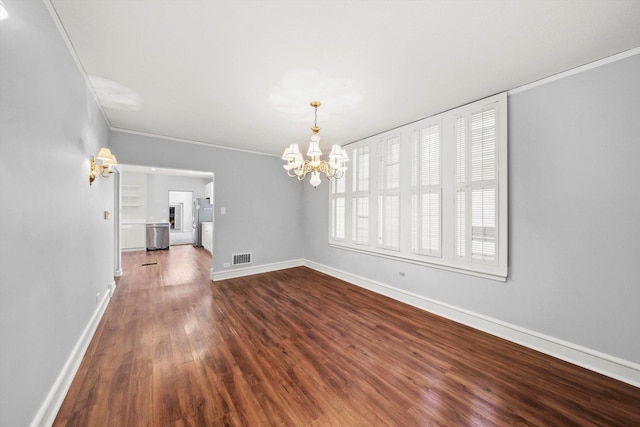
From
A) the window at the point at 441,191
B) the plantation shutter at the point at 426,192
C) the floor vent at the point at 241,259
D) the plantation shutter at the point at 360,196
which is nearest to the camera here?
the window at the point at 441,191

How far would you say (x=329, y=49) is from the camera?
6.66 feet

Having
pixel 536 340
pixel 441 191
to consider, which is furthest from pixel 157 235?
pixel 536 340

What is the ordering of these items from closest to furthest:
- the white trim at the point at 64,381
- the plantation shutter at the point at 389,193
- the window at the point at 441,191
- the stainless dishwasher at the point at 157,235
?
the white trim at the point at 64,381 → the window at the point at 441,191 → the plantation shutter at the point at 389,193 → the stainless dishwasher at the point at 157,235

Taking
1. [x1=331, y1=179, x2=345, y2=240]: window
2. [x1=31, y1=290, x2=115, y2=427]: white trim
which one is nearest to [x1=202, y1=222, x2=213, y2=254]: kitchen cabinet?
[x1=331, y1=179, x2=345, y2=240]: window

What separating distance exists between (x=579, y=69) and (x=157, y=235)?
1057cm

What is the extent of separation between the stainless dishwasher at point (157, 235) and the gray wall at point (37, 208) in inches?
268

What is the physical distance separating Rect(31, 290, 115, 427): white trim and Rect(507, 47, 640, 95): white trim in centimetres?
498

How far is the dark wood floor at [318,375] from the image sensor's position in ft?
5.57

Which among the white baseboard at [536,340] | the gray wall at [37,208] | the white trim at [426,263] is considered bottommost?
the white baseboard at [536,340]

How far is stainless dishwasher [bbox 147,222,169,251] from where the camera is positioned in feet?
27.0

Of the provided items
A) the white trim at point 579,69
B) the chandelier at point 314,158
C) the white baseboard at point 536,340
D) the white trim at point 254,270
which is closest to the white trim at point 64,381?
the white trim at point 254,270

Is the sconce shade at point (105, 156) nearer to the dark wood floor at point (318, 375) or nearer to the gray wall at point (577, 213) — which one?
the dark wood floor at point (318, 375)

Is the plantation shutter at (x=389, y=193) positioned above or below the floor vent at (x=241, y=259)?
above

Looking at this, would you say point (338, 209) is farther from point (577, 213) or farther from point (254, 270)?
point (577, 213)
